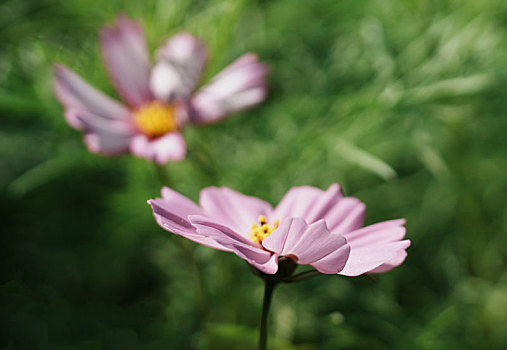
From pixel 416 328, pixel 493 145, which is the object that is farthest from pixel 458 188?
pixel 416 328

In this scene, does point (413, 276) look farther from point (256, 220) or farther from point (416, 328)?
point (256, 220)

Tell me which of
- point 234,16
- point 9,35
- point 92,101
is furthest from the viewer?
point 9,35

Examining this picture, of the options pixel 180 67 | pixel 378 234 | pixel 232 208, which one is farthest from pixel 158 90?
pixel 378 234

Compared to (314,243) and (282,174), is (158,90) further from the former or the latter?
(314,243)

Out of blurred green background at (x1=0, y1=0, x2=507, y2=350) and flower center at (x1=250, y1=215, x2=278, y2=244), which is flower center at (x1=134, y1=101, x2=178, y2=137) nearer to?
blurred green background at (x1=0, y1=0, x2=507, y2=350)

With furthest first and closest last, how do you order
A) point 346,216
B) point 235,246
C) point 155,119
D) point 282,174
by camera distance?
point 282,174, point 155,119, point 346,216, point 235,246

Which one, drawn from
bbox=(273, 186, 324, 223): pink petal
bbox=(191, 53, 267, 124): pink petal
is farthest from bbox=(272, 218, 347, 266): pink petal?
bbox=(191, 53, 267, 124): pink petal
